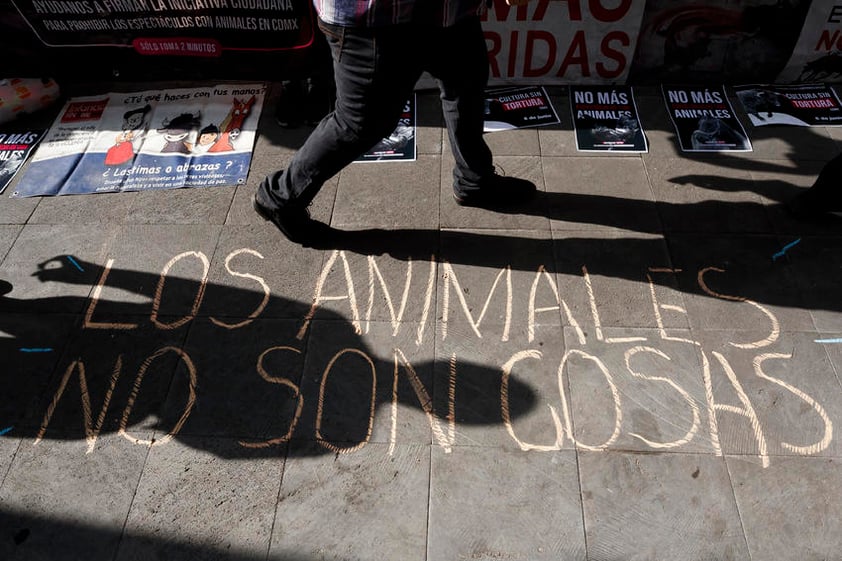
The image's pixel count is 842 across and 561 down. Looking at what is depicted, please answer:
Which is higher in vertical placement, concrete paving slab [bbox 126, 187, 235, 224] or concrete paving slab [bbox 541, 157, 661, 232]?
concrete paving slab [bbox 126, 187, 235, 224]

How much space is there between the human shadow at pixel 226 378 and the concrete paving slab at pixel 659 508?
1.64 ft

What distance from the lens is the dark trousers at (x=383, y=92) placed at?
2426 millimetres

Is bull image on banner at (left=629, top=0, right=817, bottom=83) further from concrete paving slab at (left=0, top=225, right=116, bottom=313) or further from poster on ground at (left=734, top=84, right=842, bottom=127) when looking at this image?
concrete paving slab at (left=0, top=225, right=116, bottom=313)

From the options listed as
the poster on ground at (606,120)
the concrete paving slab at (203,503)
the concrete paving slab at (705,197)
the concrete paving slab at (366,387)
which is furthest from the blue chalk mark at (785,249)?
the concrete paving slab at (203,503)

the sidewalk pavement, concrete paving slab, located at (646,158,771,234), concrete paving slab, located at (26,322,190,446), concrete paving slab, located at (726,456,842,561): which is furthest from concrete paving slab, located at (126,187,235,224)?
concrete paving slab, located at (726,456,842,561)

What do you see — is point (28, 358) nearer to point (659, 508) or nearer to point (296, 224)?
point (296, 224)

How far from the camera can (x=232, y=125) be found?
4273mm

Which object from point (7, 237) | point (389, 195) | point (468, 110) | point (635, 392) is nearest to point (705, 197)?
point (635, 392)

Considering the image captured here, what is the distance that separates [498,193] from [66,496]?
9.21 ft

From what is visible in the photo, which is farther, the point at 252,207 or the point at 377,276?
the point at 252,207

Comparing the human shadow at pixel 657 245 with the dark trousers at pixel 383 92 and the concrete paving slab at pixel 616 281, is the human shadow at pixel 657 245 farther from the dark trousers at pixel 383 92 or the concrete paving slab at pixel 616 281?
the dark trousers at pixel 383 92

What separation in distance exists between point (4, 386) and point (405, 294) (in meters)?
2.16

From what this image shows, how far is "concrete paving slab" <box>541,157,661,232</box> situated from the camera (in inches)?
138

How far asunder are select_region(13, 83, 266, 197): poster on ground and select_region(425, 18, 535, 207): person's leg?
5.26 feet
